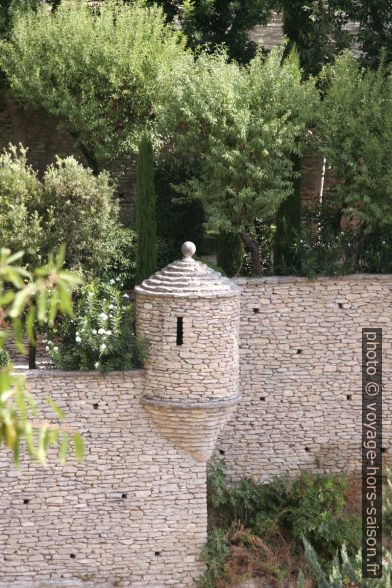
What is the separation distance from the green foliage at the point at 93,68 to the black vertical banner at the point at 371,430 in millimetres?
5857

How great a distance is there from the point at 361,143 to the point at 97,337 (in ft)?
18.4

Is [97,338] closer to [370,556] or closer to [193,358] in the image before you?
[193,358]

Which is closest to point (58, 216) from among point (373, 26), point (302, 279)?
point (302, 279)

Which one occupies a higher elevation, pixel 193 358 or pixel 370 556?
pixel 193 358

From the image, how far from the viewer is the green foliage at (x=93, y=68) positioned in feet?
66.7

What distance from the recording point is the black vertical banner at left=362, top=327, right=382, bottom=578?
18.7 meters

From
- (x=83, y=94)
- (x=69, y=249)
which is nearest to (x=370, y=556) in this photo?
(x=69, y=249)

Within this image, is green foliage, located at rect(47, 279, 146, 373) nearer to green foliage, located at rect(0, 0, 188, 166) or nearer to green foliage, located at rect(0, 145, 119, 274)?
green foliage, located at rect(0, 145, 119, 274)

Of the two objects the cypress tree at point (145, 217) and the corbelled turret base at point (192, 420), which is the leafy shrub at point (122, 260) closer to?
the cypress tree at point (145, 217)

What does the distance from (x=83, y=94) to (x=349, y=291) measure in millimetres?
6228

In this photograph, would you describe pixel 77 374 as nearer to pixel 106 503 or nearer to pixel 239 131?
pixel 106 503

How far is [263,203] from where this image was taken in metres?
18.4

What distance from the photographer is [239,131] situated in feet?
59.3

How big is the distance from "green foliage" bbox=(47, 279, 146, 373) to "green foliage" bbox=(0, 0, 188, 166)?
4383 millimetres
